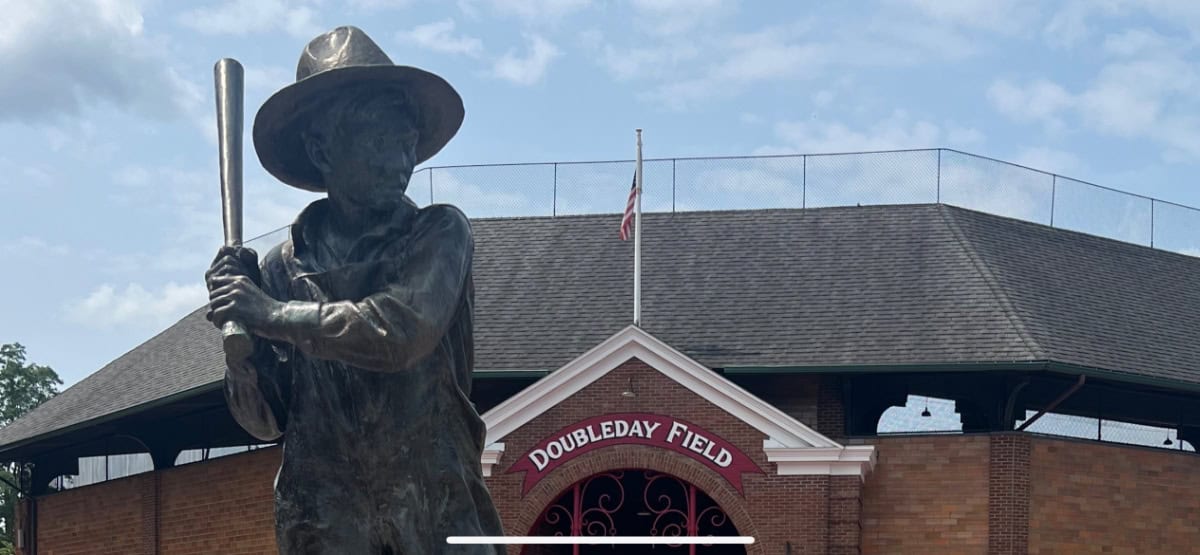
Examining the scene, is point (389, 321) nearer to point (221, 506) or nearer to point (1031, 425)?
point (1031, 425)

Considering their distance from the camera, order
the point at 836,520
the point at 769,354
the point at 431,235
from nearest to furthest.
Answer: the point at 431,235, the point at 836,520, the point at 769,354

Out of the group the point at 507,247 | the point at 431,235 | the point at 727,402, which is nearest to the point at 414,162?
the point at 431,235

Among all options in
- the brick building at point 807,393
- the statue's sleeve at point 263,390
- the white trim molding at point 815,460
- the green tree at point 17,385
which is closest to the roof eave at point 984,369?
the brick building at point 807,393

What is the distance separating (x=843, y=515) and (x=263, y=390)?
1067 inches

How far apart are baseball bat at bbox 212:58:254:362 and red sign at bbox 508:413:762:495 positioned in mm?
27067

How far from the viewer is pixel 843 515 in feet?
107

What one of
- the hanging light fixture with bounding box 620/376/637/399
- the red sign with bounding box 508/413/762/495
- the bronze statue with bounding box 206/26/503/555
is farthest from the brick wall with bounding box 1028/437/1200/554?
the bronze statue with bounding box 206/26/503/555

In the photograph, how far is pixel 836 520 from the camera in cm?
3272

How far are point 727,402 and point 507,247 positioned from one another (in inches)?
389

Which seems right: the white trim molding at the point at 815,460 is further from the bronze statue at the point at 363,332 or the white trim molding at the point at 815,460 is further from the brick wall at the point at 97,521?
the bronze statue at the point at 363,332

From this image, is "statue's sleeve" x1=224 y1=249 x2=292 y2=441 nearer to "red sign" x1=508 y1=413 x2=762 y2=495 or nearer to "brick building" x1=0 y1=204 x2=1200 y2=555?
"brick building" x1=0 y1=204 x2=1200 y2=555

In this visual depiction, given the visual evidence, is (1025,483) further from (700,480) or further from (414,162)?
(414,162)

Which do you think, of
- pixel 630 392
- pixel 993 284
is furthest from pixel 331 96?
pixel 993 284

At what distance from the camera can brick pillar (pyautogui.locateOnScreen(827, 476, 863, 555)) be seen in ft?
107
